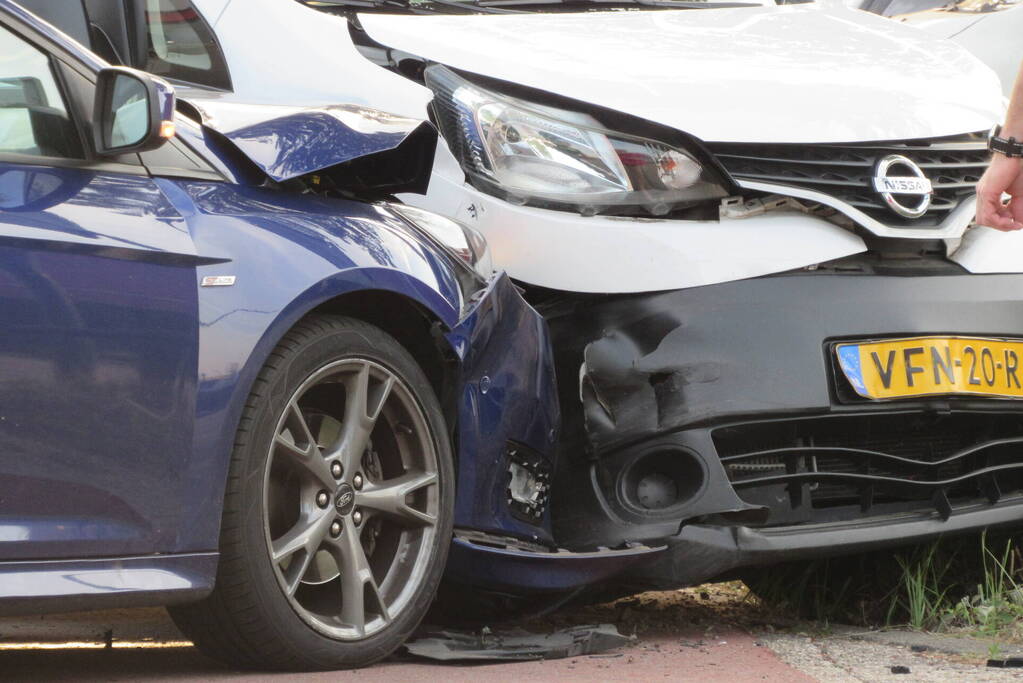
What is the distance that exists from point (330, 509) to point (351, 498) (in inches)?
2.5

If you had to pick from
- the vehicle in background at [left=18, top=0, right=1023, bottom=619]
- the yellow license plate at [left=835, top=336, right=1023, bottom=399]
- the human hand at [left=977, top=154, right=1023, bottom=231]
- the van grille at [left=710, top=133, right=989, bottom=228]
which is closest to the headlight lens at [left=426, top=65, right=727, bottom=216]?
the vehicle in background at [left=18, top=0, right=1023, bottom=619]

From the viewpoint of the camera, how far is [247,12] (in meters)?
4.63

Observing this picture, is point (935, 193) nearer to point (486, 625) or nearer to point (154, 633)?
point (486, 625)

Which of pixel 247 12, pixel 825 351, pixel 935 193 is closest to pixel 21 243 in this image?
pixel 247 12

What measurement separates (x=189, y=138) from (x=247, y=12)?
1.16m

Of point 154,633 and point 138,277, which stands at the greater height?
point 138,277

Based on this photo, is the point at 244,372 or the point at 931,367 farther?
the point at 931,367

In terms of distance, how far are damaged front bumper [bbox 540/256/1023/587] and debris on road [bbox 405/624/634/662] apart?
0.17 meters

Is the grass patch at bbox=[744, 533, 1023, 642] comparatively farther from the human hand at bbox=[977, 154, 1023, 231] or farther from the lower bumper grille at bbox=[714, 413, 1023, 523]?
the human hand at bbox=[977, 154, 1023, 231]

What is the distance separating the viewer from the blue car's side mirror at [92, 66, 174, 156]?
3242mm

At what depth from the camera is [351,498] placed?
3705 mm

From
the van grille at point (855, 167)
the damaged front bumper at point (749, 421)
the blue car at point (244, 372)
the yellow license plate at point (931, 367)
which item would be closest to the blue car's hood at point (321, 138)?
the blue car at point (244, 372)

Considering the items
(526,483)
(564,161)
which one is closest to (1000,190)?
(564,161)

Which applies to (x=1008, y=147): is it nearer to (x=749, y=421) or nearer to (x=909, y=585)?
(x=749, y=421)
